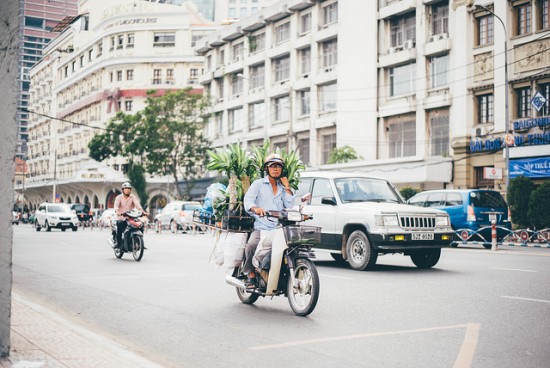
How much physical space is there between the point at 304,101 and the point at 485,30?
16515mm

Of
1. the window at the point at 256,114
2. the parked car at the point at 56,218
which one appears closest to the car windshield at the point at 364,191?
the parked car at the point at 56,218

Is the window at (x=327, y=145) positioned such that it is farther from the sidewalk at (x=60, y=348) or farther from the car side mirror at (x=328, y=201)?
the sidewalk at (x=60, y=348)

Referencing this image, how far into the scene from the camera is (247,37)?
55938mm

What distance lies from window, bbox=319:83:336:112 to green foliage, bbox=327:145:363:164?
4555mm

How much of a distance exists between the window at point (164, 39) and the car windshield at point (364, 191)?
6519cm

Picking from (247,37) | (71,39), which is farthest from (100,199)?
(247,37)

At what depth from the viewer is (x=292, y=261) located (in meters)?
7.95

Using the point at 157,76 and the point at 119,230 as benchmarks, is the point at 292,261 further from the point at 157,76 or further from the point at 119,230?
the point at 157,76

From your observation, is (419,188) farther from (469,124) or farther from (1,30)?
(1,30)

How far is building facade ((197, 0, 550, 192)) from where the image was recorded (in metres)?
33.0

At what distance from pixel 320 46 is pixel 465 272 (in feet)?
120

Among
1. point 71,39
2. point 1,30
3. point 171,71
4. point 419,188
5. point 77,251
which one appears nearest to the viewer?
point 1,30

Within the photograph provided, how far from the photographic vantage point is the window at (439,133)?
3700 cm

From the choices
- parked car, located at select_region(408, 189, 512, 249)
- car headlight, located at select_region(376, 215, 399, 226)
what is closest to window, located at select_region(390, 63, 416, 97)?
parked car, located at select_region(408, 189, 512, 249)
